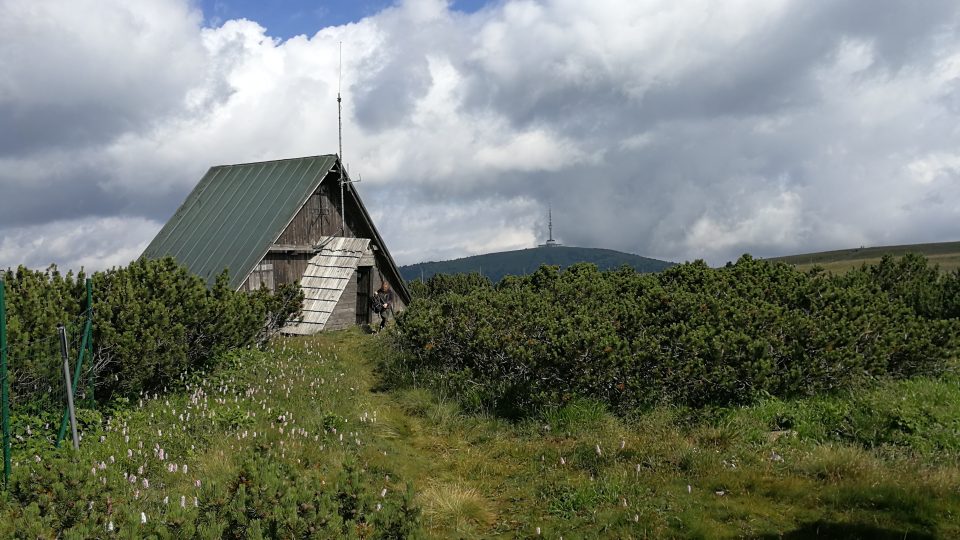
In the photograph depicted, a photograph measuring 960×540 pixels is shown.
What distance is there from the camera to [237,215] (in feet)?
76.3

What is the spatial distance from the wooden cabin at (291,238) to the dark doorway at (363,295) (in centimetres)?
4

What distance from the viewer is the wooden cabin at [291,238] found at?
69.8ft

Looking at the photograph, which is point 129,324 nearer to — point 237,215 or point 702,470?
point 702,470

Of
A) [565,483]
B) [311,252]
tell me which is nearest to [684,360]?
[565,483]

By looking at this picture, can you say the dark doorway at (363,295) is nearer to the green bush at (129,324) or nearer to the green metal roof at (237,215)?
the green metal roof at (237,215)

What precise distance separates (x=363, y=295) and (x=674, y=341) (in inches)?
647

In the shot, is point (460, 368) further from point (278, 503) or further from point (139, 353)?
point (278, 503)

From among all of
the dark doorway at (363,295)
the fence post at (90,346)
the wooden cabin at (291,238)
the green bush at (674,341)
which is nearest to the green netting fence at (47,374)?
the fence post at (90,346)

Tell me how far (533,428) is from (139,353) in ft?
22.4

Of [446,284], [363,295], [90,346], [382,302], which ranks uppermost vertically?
[446,284]

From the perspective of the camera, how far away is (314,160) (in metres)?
23.9

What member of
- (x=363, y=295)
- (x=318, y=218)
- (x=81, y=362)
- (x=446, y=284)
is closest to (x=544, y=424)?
(x=81, y=362)

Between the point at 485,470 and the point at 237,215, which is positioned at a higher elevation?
the point at 237,215

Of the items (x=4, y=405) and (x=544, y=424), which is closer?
(x=4, y=405)
